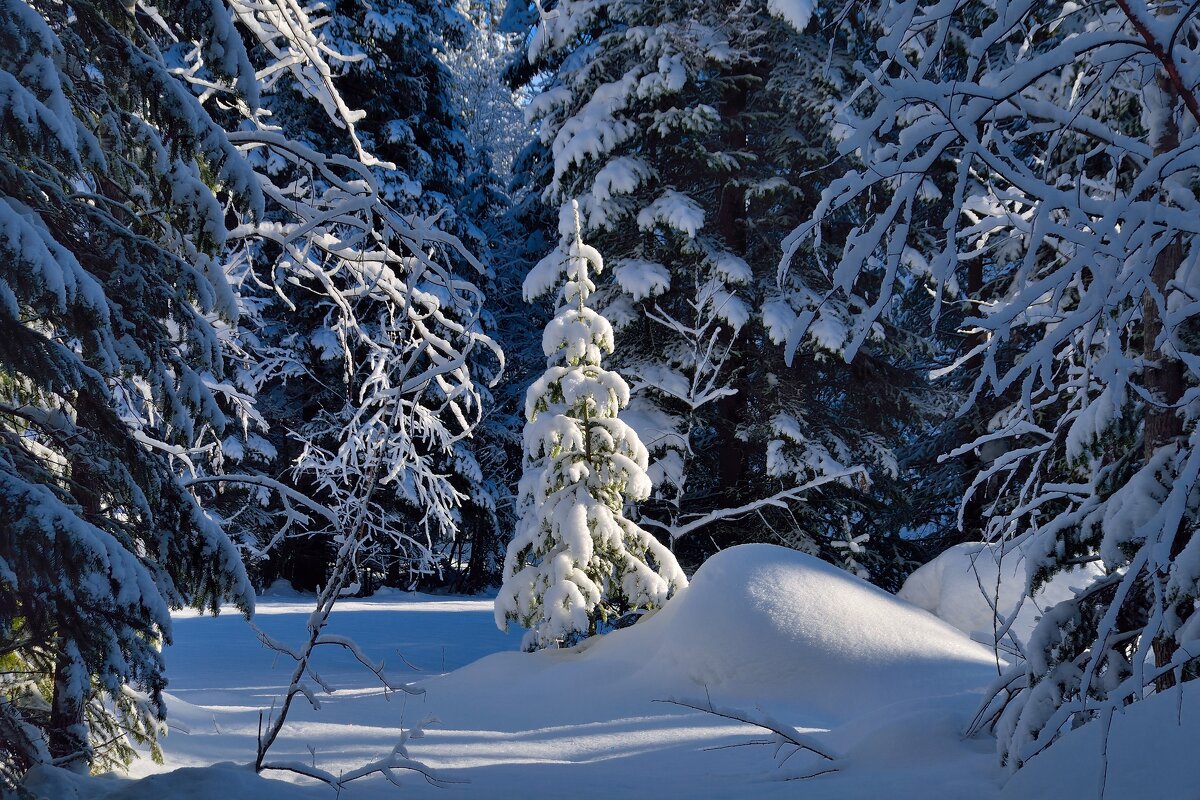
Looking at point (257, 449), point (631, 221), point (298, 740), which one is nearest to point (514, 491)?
point (257, 449)

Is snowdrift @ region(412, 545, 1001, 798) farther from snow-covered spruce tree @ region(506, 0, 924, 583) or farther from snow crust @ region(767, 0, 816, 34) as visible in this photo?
snow crust @ region(767, 0, 816, 34)

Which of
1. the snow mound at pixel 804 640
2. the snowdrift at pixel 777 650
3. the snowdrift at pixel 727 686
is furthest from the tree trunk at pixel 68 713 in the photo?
the snow mound at pixel 804 640

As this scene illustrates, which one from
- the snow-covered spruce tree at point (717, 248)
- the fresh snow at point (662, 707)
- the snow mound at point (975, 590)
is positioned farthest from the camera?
the snow-covered spruce tree at point (717, 248)

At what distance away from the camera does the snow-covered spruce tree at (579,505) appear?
8602mm

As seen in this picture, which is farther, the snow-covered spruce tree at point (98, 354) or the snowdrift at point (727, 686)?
the snowdrift at point (727, 686)

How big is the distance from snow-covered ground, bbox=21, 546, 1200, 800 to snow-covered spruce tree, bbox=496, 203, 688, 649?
1.32 feet

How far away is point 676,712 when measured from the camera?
6.78 meters

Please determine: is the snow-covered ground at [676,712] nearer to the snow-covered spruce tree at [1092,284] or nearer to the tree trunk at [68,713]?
the tree trunk at [68,713]

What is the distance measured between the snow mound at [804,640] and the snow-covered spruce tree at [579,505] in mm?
592

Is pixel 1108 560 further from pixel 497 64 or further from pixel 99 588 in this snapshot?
pixel 497 64

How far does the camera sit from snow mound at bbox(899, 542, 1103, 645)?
977 cm

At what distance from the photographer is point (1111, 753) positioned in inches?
112

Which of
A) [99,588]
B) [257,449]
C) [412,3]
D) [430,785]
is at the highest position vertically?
[412,3]

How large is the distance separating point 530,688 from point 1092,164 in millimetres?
5630
